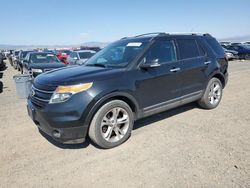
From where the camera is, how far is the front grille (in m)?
3.53

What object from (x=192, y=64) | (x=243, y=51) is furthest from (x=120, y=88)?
(x=243, y=51)

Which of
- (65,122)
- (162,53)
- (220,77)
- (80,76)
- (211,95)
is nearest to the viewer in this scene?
(65,122)

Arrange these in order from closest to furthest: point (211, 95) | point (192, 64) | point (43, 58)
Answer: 1. point (192, 64)
2. point (211, 95)
3. point (43, 58)

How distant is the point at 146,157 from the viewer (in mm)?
3479


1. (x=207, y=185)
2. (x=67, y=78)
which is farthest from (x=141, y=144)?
(x=67, y=78)

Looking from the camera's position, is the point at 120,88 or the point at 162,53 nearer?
the point at 120,88

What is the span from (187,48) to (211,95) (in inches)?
58.9

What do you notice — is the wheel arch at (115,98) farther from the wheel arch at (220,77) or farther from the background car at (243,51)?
the background car at (243,51)

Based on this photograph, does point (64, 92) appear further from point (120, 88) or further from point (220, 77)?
point (220, 77)

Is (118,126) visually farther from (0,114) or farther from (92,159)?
(0,114)

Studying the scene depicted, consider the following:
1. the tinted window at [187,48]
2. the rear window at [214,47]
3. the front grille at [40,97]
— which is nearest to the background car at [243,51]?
the rear window at [214,47]

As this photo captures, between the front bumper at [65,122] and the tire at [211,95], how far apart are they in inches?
130

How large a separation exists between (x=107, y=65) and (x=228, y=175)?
273cm

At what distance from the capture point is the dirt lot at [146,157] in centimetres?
294
